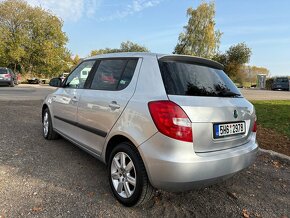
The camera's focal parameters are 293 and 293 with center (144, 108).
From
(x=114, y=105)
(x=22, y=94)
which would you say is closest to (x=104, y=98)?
(x=114, y=105)

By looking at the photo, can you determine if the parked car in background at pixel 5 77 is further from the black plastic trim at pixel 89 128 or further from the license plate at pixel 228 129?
the license plate at pixel 228 129

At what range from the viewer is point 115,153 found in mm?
3398

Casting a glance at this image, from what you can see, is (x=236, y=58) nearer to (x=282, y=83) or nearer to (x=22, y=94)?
(x=282, y=83)

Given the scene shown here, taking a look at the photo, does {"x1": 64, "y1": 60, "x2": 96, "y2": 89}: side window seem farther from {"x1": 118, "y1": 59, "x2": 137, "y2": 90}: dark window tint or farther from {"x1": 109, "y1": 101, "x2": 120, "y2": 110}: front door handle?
{"x1": 109, "y1": 101, "x2": 120, "y2": 110}: front door handle

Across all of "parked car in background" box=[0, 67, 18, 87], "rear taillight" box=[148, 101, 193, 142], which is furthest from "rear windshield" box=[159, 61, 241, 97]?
"parked car in background" box=[0, 67, 18, 87]

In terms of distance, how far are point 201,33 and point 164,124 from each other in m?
45.9

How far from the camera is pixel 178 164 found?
2.76m

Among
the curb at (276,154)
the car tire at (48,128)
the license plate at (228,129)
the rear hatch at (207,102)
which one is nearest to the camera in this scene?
the rear hatch at (207,102)

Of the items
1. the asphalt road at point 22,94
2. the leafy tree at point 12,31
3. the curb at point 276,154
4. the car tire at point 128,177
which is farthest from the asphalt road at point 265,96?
the leafy tree at point 12,31

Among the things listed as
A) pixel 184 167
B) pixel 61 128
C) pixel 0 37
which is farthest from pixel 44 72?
pixel 184 167

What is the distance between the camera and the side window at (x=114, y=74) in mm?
3526

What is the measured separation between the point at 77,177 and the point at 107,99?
121 centimetres

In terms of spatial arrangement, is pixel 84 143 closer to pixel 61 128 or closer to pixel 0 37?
pixel 61 128

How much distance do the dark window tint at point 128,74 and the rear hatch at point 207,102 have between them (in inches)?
16.2
